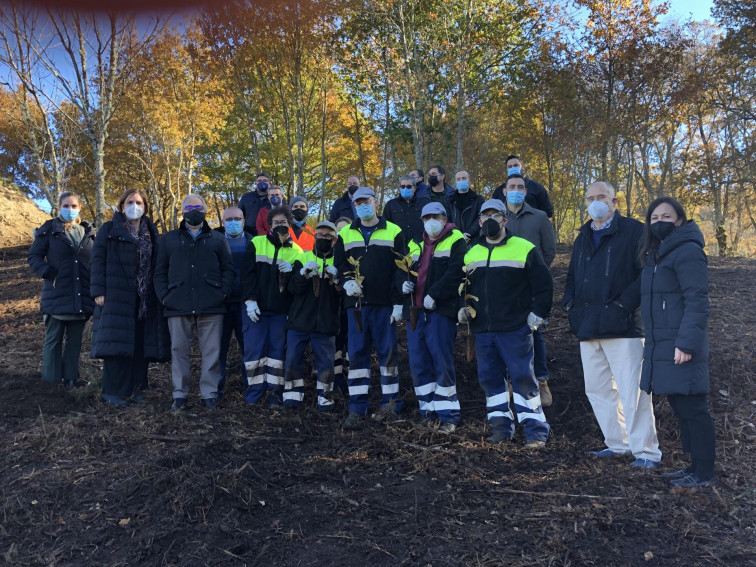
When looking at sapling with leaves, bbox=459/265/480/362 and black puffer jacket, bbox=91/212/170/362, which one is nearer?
sapling with leaves, bbox=459/265/480/362

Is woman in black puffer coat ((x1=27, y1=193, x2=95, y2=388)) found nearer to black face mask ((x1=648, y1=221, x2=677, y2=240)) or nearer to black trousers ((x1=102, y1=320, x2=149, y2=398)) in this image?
black trousers ((x1=102, y1=320, x2=149, y2=398))

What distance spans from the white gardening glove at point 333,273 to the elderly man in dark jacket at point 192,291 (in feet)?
3.63

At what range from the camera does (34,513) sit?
149 inches

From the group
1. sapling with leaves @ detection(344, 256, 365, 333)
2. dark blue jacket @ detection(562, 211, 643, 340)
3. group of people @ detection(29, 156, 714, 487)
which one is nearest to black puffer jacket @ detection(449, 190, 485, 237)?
group of people @ detection(29, 156, 714, 487)

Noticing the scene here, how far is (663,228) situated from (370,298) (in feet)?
9.58

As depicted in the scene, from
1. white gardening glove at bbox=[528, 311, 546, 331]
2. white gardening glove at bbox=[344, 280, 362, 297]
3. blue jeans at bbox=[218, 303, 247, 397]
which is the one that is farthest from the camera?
blue jeans at bbox=[218, 303, 247, 397]

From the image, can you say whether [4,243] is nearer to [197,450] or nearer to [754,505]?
[197,450]

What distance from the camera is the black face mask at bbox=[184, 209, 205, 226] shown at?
6215 millimetres

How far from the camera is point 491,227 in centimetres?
528

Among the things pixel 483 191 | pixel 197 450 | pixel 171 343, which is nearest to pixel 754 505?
pixel 197 450

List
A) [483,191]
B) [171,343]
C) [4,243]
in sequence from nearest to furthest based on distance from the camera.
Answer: [171,343]
[4,243]
[483,191]

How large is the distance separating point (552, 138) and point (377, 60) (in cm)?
840

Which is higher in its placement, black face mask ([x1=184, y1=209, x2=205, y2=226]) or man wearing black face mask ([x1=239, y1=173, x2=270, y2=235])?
man wearing black face mask ([x1=239, y1=173, x2=270, y2=235])

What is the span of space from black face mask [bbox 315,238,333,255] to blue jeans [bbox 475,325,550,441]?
2.03 m
